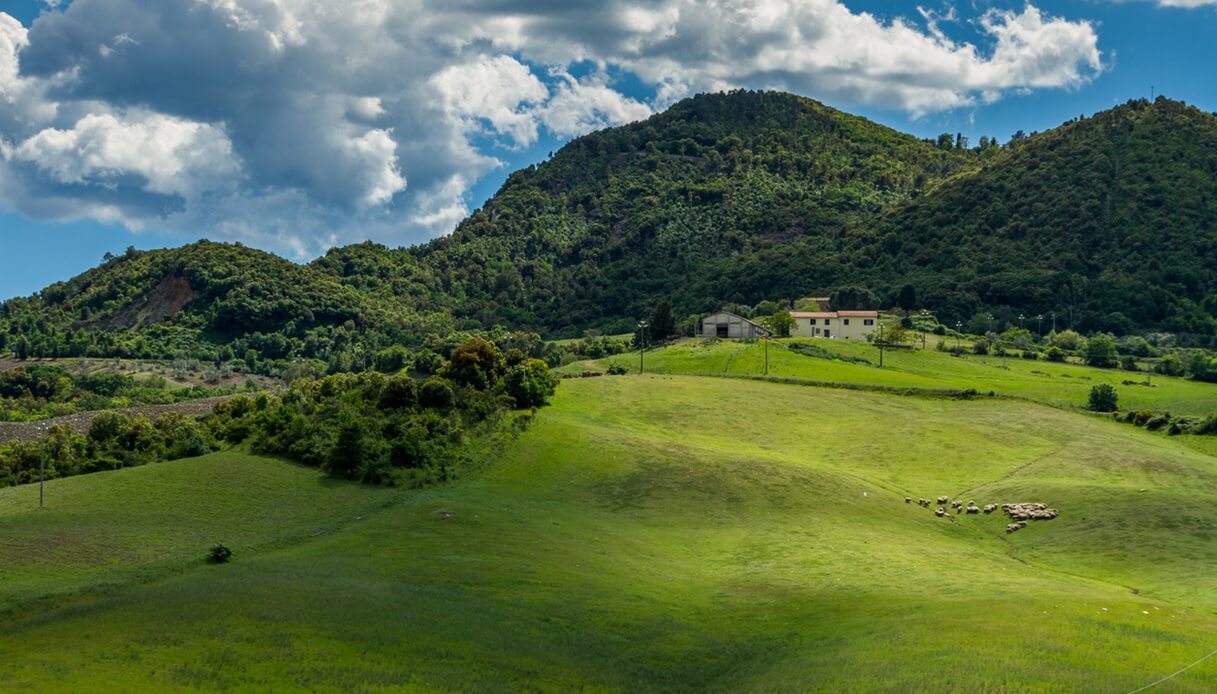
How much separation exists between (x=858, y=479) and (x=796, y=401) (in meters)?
32.4

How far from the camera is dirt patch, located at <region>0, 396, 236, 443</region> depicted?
116 metres

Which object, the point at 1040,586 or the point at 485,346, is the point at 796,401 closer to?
the point at 485,346

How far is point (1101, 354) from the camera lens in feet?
510

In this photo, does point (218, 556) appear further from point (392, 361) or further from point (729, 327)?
point (729, 327)

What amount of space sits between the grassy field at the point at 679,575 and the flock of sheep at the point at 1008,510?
4.10 ft

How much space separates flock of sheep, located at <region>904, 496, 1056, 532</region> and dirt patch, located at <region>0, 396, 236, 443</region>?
7320 centimetres

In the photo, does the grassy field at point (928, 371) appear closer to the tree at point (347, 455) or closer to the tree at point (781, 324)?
the tree at point (781, 324)

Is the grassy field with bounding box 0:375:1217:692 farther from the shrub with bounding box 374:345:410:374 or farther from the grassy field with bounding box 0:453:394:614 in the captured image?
the shrub with bounding box 374:345:410:374

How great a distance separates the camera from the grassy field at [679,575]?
32125mm

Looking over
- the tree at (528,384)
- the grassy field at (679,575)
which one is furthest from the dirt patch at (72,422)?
the grassy field at (679,575)

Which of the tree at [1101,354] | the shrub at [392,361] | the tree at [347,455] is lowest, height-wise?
the tree at [347,455]

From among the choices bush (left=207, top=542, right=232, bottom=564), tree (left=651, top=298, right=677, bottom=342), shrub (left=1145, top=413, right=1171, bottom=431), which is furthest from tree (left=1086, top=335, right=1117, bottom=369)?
bush (left=207, top=542, right=232, bottom=564)

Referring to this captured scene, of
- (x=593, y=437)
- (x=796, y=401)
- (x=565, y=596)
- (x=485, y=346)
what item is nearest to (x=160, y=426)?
(x=485, y=346)

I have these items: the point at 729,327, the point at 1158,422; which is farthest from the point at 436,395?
the point at 729,327
